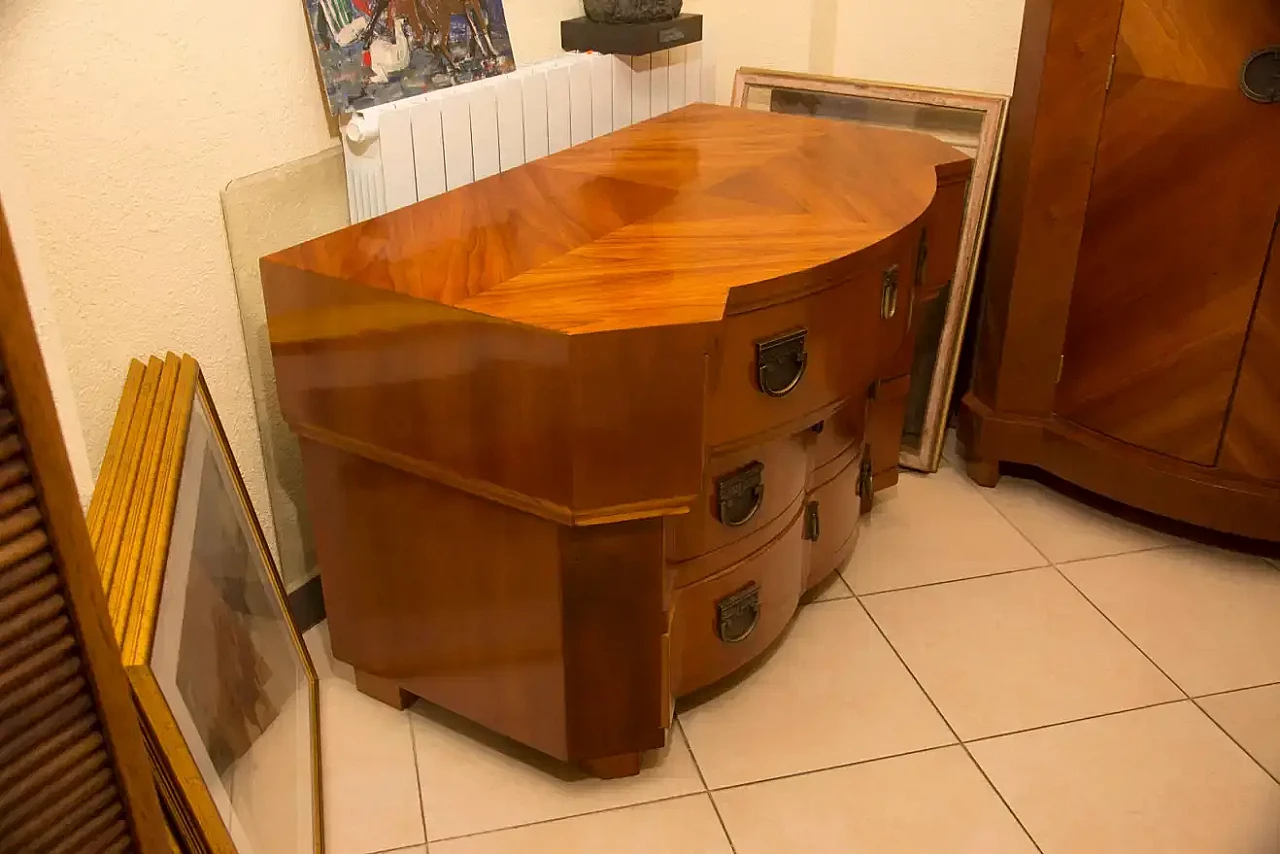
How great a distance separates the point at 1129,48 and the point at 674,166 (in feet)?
2.38

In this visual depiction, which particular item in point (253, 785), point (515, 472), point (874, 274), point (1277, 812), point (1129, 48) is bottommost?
point (1277, 812)

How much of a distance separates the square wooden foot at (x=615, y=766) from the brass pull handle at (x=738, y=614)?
7.8 inches

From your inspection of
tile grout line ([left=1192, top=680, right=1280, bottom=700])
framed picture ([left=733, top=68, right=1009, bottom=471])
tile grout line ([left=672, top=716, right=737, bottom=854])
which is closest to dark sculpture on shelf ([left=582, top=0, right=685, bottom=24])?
framed picture ([left=733, top=68, right=1009, bottom=471])

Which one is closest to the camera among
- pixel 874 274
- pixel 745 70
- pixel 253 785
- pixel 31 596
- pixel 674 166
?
pixel 31 596

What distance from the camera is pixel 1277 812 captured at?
56.9 inches

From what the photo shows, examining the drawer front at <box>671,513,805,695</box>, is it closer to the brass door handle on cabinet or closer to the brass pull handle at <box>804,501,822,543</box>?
the brass pull handle at <box>804,501,822,543</box>

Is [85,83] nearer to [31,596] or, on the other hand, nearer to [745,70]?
[31,596]

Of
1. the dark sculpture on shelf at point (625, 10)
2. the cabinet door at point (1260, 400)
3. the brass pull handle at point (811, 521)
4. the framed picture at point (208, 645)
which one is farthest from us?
the dark sculpture on shelf at point (625, 10)

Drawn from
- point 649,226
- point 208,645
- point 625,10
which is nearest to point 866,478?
point 649,226

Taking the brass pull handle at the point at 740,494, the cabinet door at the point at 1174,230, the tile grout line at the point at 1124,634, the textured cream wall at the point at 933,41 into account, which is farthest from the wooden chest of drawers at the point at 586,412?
the textured cream wall at the point at 933,41

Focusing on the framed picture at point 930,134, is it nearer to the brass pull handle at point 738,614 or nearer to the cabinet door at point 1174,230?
the cabinet door at point 1174,230

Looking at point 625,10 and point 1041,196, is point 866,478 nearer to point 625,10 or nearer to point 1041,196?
point 1041,196

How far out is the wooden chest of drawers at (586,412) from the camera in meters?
1.20

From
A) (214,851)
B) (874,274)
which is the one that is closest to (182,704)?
(214,851)
